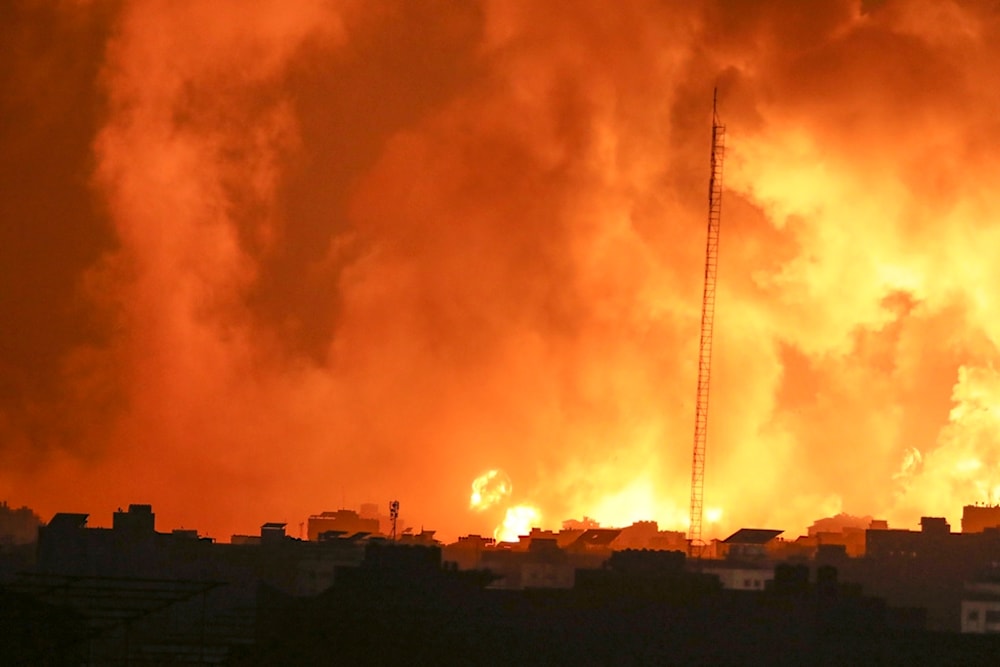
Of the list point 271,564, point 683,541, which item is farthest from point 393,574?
point 683,541

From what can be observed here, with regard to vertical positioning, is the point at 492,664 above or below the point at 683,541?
below

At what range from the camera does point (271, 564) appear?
321ft

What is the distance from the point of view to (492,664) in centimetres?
6862

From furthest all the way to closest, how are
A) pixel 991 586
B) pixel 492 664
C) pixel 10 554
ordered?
pixel 10 554 → pixel 991 586 → pixel 492 664

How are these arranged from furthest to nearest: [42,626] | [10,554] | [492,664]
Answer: [10,554] < [492,664] < [42,626]

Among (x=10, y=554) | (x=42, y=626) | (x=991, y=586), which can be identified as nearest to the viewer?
(x=42, y=626)

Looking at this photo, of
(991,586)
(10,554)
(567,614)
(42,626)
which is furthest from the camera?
(10,554)

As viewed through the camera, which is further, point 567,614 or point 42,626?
point 567,614

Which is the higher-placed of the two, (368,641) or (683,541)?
(683,541)

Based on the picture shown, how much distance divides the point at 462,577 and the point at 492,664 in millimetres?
7090

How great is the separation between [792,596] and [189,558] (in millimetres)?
28640

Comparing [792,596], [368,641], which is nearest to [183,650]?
[368,641]

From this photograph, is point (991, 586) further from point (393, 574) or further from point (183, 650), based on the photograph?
point (183, 650)

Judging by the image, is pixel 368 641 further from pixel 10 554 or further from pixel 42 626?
pixel 10 554
